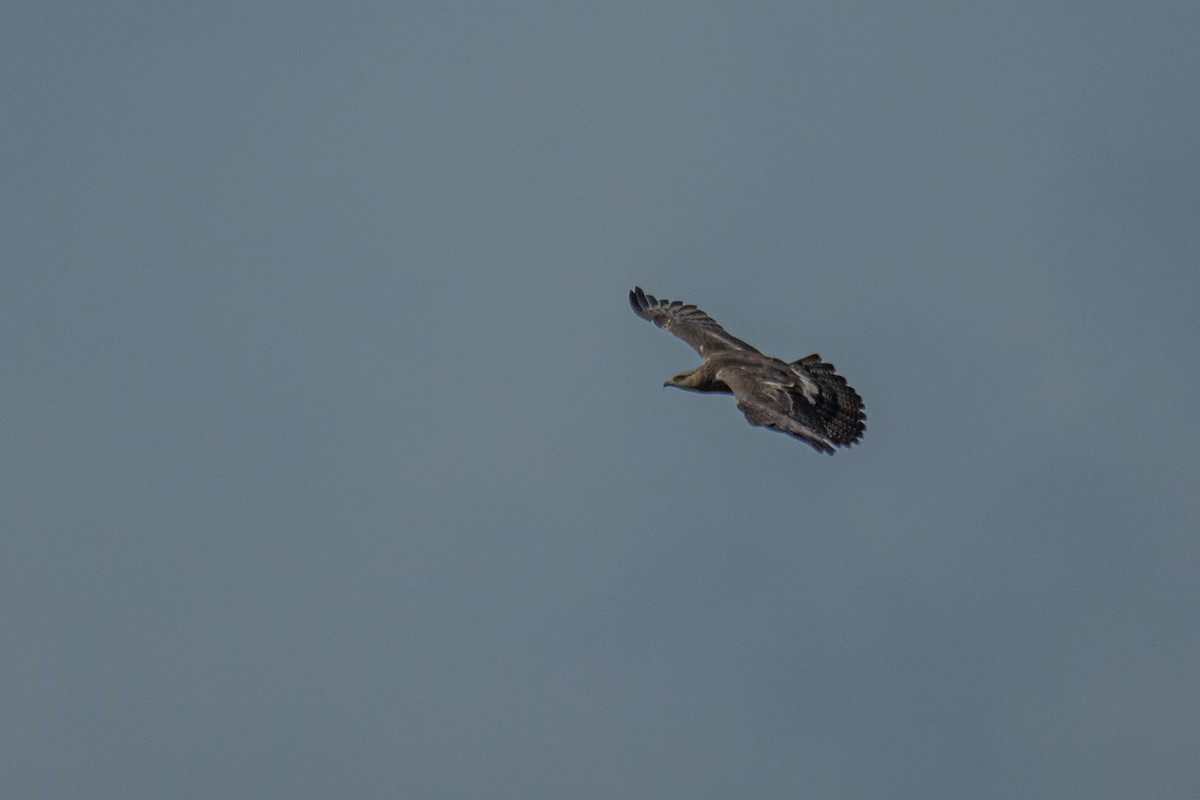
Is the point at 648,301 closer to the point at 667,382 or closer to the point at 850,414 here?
the point at 667,382

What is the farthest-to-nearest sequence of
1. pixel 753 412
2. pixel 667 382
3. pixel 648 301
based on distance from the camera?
pixel 648 301 < pixel 667 382 < pixel 753 412


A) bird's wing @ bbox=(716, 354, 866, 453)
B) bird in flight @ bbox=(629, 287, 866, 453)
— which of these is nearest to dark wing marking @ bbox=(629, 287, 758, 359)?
bird in flight @ bbox=(629, 287, 866, 453)

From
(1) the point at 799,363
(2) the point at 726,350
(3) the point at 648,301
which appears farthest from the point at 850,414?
(3) the point at 648,301

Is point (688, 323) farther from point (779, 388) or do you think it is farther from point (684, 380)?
point (779, 388)

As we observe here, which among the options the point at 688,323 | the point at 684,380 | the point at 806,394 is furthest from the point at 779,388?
the point at 688,323

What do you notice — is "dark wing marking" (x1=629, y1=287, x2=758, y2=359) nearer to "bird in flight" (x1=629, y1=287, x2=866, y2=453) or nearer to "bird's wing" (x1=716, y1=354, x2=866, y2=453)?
"bird in flight" (x1=629, y1=287, x2=866, y2=453)

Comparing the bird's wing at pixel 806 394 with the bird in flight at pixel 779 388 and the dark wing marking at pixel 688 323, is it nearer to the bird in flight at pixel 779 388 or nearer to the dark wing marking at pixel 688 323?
the bird in flight at pixel 779 388

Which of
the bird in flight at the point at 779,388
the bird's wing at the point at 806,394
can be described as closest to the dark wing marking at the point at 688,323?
the bird in flight at the point at 779,388
